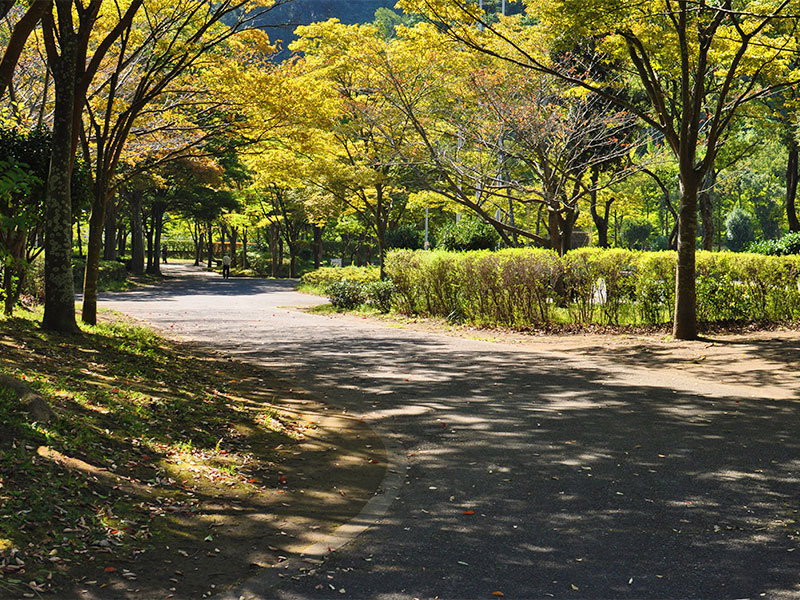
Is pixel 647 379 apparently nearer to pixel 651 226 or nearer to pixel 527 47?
pixel 527 47

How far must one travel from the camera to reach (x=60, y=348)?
26.8 feet

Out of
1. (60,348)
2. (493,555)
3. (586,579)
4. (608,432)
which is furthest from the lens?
(60,348)

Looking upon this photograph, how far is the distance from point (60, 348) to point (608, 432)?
623 cm

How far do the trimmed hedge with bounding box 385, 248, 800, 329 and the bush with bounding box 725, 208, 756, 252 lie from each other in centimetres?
5459

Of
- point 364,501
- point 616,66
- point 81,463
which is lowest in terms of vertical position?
point 364,501

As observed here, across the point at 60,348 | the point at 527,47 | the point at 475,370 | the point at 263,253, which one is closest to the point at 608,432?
the point at 475,370

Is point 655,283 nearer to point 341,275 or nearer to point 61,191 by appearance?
point 61,191

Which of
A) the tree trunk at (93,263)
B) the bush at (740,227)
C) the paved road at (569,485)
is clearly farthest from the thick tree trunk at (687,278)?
the bush at (740,227)

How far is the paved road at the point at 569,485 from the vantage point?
3599 mm

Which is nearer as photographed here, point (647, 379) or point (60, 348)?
point (60, 348)

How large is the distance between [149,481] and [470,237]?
51.8 feet

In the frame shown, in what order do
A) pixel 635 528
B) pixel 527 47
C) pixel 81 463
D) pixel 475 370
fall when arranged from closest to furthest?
1. pixel 635 528
2. pixel 81 463
3. pixel 475 370
4. pixel 527 47

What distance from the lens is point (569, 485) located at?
201 inches

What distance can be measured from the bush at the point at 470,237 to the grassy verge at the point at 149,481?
12620mm
